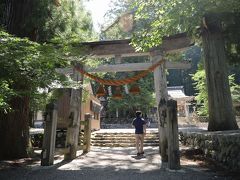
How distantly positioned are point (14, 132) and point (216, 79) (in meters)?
7.23

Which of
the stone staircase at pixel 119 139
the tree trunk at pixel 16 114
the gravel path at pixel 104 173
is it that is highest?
the tree trunk at pixel 16 114

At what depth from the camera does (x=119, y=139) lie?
52.7 feet

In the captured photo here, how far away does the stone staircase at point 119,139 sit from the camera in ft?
49.7

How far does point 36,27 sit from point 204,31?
6042 millimetres

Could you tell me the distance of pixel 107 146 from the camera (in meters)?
15.2

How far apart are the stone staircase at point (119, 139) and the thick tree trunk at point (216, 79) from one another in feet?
18.4

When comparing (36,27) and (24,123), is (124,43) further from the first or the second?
(24,123)

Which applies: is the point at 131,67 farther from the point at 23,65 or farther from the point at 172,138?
the point at 23,65

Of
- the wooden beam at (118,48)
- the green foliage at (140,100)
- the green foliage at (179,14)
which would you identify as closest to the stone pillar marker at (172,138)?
the green foliage at (179,14)

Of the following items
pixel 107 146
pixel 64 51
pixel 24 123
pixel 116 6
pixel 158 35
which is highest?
pixel 116 6

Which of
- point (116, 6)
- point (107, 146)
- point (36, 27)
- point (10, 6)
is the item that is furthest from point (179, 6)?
point (116, 6)

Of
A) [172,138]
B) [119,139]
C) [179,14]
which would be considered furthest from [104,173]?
[119,139]

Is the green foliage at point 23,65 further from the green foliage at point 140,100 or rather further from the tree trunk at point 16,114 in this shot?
the green foliage at point 140,100

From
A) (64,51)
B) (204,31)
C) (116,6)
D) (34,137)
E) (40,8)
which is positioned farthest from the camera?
(116,6)
